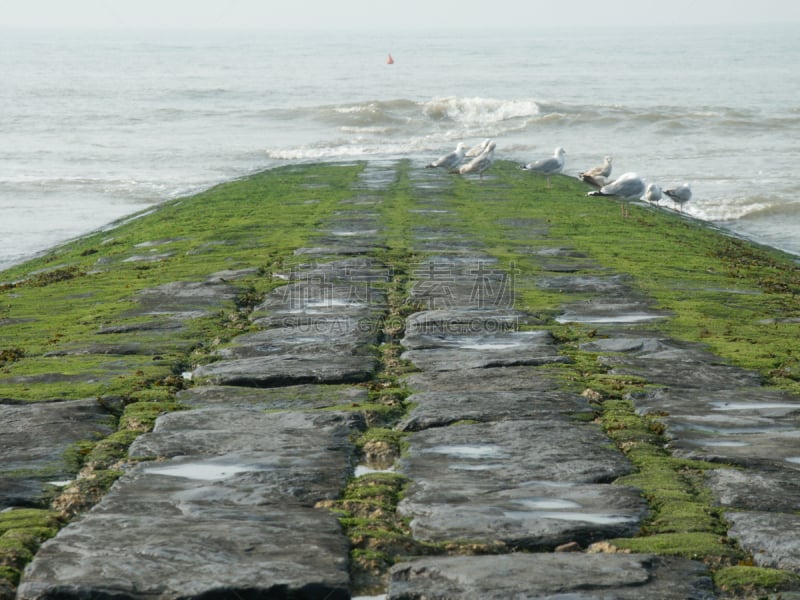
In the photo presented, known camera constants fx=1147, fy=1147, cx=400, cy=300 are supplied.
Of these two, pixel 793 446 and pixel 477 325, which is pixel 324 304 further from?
pixel 793 446

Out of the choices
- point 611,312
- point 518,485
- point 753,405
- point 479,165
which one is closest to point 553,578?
point 518,485

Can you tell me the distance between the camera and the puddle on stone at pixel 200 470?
16.5 feet

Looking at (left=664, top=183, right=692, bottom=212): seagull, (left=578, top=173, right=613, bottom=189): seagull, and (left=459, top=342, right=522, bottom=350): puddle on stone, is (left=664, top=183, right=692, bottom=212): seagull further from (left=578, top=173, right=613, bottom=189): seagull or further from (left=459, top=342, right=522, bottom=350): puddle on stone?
(left=459, top=342, right=522, bottom=350): puddle on stone

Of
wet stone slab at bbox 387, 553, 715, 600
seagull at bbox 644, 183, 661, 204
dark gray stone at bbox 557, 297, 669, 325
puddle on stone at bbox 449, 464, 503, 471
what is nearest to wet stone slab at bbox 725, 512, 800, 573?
wet stone slab at bbox 387, 553, 715, 600

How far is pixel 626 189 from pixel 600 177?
8.08ft

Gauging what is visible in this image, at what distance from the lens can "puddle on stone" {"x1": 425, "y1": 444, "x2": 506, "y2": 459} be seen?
211 inches

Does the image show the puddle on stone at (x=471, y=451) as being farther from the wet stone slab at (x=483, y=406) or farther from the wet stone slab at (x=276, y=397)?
the wet stone slab at (x=276, y=397)

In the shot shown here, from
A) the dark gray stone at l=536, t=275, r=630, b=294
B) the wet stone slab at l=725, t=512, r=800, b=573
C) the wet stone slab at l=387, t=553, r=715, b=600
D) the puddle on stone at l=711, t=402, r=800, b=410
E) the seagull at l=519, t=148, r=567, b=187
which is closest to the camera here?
the wet stone slab at l=387, t=553, r=715, b=600

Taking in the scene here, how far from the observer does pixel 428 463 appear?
17.3 feet

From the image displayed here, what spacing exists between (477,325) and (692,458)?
3.37m

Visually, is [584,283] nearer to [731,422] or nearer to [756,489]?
[731,422]

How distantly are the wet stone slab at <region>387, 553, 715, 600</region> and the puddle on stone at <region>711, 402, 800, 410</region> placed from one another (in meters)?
2.35

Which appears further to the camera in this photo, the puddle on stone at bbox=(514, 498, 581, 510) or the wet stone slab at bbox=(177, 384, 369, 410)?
the wet stone slab at bbox=(177, 384, 369, 410)

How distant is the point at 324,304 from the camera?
947 cm
